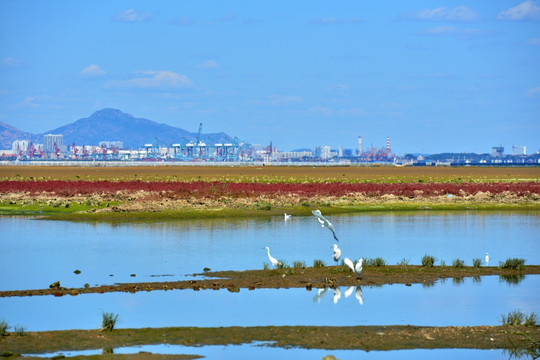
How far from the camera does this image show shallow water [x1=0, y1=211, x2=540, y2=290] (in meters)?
25.5

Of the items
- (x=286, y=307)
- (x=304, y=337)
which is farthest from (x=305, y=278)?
(x=304, y=337)

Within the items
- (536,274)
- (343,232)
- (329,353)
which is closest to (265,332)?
(329,353)

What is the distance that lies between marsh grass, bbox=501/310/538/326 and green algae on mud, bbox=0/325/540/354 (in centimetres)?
25

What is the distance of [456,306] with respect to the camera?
19.4m

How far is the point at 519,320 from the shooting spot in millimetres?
17047

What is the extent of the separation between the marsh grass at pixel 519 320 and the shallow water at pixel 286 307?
19.8 inches

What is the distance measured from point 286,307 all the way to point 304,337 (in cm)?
328

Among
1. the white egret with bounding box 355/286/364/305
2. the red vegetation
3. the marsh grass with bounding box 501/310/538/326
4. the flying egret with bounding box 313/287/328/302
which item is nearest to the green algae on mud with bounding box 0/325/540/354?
the marsh grass with bounding box 501/310/538/326

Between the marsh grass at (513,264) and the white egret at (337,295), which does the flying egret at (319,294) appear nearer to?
the white egret at (337,295)

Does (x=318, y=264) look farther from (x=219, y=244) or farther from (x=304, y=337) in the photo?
(x=304, y=337)

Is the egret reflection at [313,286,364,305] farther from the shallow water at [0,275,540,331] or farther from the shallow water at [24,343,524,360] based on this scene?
the shallow water at [24,343,524,360]

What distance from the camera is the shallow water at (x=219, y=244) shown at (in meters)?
25.5

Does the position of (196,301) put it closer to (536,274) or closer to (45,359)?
(45,359)

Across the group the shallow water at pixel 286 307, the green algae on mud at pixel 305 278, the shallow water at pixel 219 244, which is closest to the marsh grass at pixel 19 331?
the shallow water at pixel 286 307
